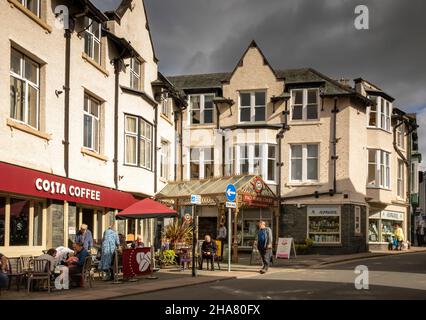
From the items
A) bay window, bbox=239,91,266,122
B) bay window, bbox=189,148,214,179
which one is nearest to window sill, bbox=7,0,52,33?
bay window, bbox=239,91,266,122

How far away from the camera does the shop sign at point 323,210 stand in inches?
1371

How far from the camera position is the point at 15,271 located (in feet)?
53.4

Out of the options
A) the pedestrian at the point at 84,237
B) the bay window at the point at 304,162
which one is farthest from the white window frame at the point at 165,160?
the pedestrian at the point at 84,237

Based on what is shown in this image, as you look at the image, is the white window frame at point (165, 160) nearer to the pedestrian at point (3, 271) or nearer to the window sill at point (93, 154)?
the window sill at point (93, 154)

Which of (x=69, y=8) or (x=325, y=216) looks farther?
(x=325, y=216)

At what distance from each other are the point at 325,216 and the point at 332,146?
3951mm

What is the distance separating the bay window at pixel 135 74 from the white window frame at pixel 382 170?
669 inches

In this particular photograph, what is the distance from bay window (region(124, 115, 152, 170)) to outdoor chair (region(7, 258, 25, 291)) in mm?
8846

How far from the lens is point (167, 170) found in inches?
1235

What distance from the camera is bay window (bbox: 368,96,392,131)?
37.9 m

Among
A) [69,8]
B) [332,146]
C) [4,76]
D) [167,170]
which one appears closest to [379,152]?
[332,146]

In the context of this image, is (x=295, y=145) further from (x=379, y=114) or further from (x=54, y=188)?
(x=54, y=188)

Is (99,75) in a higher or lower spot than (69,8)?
lower
